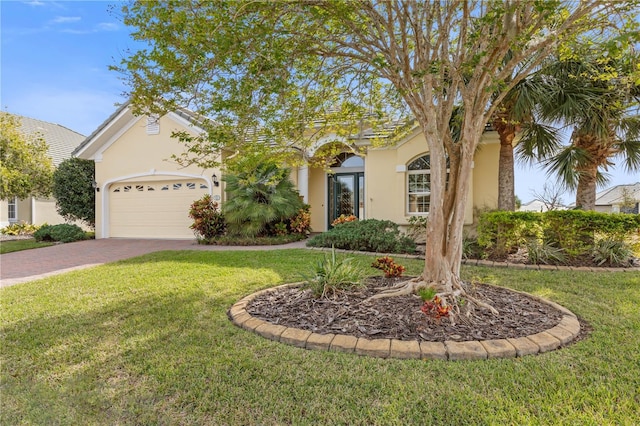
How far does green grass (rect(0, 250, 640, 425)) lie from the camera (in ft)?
8.03

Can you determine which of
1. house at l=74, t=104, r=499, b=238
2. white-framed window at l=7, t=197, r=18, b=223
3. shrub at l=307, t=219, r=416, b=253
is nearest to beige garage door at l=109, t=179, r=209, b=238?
house at l=74, t=104, r=499, b=238

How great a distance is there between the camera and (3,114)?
16.8 metres

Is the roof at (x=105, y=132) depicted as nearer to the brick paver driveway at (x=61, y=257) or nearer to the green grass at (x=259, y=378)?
the brick paver driveway at (x=61, y=257)

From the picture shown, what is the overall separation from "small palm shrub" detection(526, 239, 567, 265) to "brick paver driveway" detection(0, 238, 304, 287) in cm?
647

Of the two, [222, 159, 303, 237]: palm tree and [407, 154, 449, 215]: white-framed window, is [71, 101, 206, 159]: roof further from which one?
[407, 154, 449, 215]: white-framed window

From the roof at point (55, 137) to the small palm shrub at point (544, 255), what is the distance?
88.9 ft

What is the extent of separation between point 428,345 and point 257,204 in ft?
31.9

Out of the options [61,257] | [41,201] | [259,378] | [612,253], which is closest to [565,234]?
[612,253]

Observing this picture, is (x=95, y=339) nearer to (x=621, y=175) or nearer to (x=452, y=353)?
(x=452, y=353)

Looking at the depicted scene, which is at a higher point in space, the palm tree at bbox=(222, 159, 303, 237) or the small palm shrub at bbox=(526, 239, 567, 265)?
the palm tree at bbox=(222, 159, 303, 237)

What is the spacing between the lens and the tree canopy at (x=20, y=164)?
15584mm

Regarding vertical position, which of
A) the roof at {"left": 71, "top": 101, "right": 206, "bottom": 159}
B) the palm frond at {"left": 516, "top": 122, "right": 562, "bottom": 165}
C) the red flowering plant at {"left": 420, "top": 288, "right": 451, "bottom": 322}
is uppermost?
the roof at {"left": 71, "top": 101, "right": 206, "bottom": 159}

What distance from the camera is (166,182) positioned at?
594 inches

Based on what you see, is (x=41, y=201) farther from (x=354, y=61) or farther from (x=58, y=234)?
(x=354, y=61)
